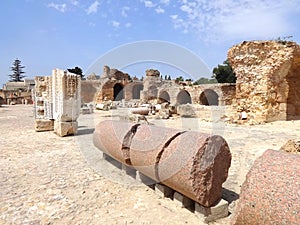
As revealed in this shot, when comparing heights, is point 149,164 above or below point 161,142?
below

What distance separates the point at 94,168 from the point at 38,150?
7.22ft

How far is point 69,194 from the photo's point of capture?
329cm

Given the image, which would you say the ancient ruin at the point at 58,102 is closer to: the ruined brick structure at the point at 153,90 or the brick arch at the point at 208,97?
the ruined brick structure at the point at 153,90

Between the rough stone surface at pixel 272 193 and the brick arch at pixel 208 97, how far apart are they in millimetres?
23617

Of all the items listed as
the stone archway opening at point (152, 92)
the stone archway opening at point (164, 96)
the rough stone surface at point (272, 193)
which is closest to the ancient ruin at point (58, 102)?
the rough stone surface at point (272, 193)

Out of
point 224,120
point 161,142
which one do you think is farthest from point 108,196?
point 224,120

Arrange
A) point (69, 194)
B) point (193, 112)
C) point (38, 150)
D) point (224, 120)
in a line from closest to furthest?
point (69, 194) < point (38, 150) < point (224, 120) < point (193, 112)

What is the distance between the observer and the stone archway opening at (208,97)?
82.3 ft

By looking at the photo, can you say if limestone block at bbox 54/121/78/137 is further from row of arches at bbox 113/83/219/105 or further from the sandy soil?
row of arches at bbox 113/83/219/105

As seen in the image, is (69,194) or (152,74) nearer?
(69,194)

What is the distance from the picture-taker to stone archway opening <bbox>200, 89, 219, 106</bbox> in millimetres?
25072

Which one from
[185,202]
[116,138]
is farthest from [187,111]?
[185,202]

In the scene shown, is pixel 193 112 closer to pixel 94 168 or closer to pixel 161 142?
pixel 94 168

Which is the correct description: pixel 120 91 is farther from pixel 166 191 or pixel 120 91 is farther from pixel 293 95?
pixel 166 191
